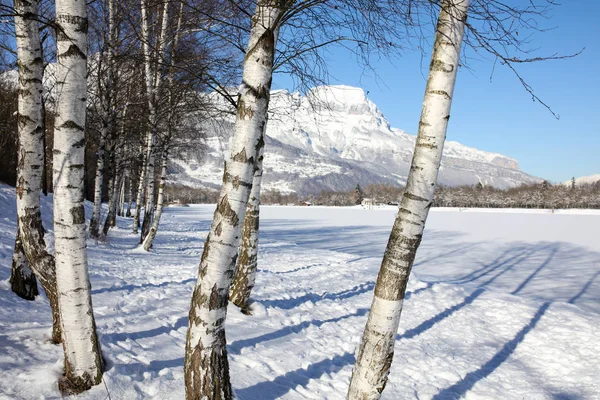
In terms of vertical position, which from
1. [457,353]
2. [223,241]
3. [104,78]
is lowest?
[457,353]

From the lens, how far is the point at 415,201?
2764 millimetres

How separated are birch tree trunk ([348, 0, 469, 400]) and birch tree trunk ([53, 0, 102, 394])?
2.35 m

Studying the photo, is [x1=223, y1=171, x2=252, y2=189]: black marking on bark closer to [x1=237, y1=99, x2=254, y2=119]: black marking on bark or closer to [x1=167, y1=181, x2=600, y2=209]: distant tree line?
[x1=237, y1=99, x2=254, y2=119]: black marking on bark

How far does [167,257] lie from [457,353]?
8042 millimetres

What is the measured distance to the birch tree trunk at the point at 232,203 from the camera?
103 inches

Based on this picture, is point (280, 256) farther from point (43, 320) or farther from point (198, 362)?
point (198, 362)

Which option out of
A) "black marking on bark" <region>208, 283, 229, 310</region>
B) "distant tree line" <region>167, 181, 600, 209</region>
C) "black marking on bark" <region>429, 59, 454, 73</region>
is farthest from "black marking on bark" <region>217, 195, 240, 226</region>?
"distant tree line" <region>167, 181, 600, 209</region>

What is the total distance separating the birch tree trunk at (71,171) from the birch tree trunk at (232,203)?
0.89m

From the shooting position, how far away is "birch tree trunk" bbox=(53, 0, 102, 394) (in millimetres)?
2533

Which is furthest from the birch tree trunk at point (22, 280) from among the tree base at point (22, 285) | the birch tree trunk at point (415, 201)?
the birch tree trunk at point (415, 201)

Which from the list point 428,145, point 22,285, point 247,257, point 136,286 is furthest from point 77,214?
point 136,286

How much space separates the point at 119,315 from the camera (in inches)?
191

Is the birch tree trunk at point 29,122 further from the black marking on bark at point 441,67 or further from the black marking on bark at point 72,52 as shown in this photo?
the black marking on bark at point 441,67

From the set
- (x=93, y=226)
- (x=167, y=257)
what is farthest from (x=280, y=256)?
(x=93, y=226)
